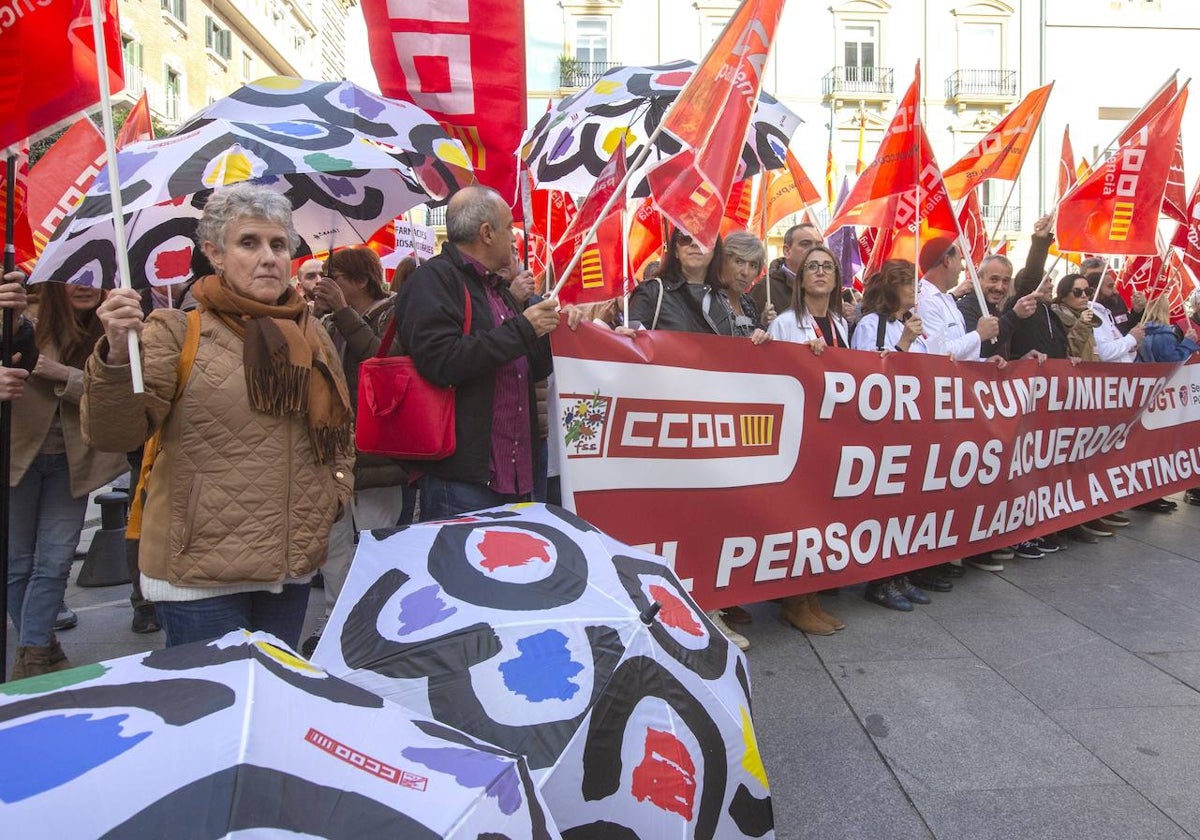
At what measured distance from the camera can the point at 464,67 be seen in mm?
4156

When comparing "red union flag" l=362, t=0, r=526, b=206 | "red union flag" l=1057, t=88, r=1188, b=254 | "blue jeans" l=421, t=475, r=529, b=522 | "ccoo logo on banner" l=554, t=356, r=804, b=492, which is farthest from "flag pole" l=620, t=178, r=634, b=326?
"red union flag" l=1057, t=88, r=1188, b=254

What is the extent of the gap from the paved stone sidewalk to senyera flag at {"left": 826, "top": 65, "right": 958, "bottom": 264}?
215 centimetres

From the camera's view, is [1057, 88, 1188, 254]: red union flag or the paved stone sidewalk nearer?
the paved stone sidewalk

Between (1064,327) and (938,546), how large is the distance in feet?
7.56

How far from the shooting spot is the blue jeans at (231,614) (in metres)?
2.31

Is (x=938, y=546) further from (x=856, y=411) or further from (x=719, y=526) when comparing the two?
(x=719, y=526)

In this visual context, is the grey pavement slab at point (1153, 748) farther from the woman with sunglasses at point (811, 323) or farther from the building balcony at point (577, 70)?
the building balcony at point (577, 70)

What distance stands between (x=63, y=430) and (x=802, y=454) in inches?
131

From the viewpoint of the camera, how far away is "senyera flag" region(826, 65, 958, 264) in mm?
5227

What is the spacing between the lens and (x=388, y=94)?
430cm

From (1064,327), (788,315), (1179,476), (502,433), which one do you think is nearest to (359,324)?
(502,433)

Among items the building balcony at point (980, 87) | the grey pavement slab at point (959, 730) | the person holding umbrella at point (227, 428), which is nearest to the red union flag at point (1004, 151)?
the grey pavement slab at point (959, 730)

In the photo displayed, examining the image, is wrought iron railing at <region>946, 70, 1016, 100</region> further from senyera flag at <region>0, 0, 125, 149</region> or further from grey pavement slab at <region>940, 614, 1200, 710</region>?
senyera flag at <region>0, 0, 125, 149</region>

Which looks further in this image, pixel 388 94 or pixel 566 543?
pixel 388 94
